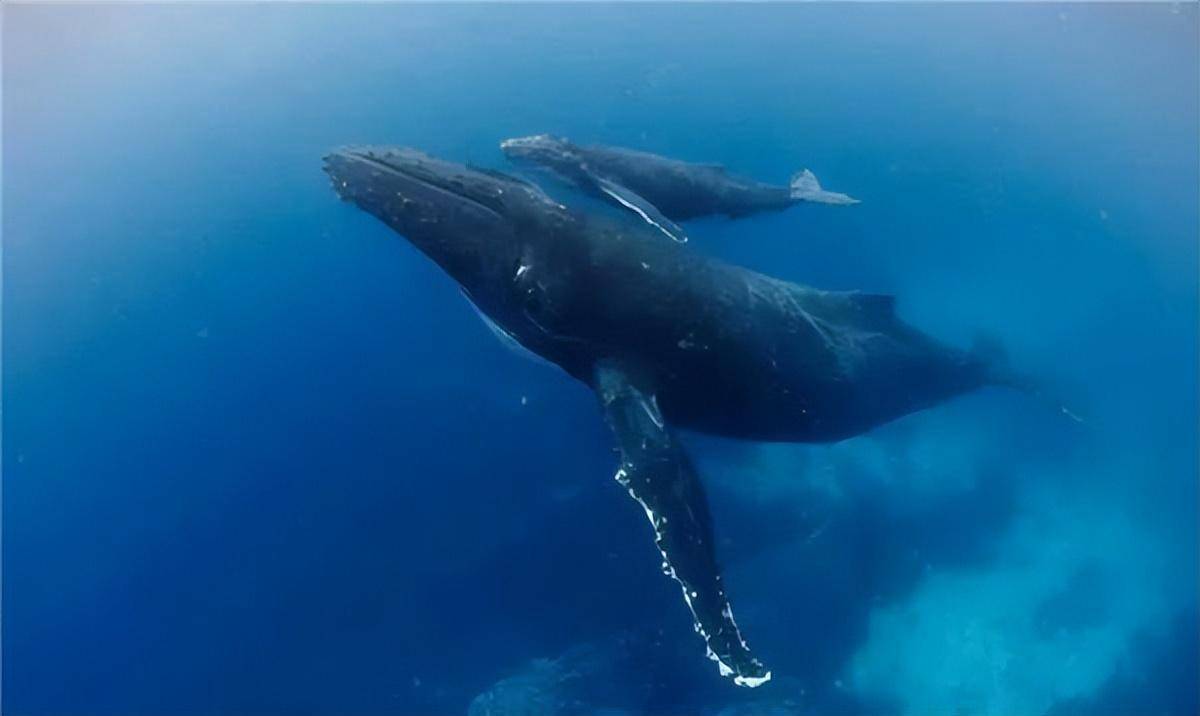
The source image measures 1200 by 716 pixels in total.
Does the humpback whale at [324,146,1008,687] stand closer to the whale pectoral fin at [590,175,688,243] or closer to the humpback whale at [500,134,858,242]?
the whale pectoral fin at [590,175,688,243]

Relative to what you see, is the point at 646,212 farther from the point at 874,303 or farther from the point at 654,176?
the point at 874,303

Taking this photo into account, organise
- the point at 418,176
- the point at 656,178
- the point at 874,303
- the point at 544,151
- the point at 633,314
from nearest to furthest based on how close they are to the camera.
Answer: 1. the point at 633,314
2. the point at 418,176
3. the point at 874,303
4. the point at 656,178
5. the point at 544,151

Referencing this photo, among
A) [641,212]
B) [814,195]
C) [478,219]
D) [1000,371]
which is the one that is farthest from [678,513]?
[1000,371]

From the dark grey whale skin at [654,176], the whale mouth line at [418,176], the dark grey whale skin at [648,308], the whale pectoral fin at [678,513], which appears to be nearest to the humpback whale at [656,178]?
the dark grey whale skin at [654,176]

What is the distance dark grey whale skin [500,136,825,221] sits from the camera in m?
9.54

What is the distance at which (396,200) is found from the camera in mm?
7852

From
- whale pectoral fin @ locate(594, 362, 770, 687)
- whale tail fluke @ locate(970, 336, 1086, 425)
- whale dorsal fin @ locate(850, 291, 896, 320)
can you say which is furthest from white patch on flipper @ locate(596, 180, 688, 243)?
whale tail fluke @ locate(970, 336, 1086, 425)

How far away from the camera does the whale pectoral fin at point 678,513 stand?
7.25 meters

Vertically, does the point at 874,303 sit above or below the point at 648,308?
below

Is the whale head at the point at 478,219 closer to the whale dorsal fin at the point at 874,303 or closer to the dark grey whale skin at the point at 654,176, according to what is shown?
the dark grey whale skin at the point at 654,176

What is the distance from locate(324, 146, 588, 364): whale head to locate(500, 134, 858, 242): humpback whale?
1.49 metres

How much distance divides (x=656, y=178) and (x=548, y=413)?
3.34 metres

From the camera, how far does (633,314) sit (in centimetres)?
780

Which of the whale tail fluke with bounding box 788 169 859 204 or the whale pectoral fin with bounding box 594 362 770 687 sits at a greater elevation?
the whale tail fluke with bounding box 788 169 859 204
